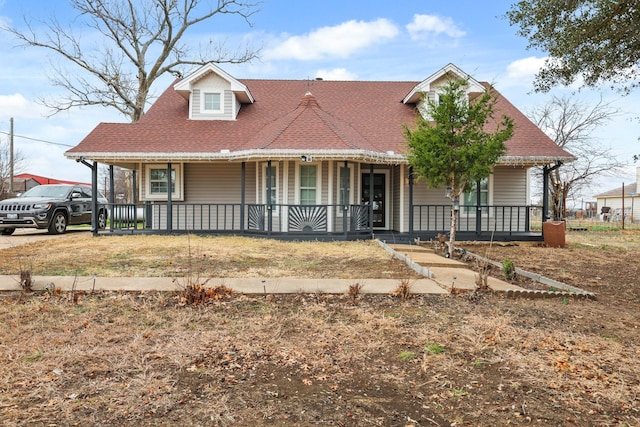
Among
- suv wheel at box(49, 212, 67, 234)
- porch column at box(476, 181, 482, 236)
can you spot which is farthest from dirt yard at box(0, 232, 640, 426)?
suv wheel at box(49, 212, 67, 234)

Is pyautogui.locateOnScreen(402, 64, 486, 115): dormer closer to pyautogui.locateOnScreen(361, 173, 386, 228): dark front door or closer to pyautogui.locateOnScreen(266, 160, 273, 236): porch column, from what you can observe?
pyautogui.locateOnScreen(361, 173, 386, 228): dark front door

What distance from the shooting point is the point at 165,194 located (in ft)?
48.6

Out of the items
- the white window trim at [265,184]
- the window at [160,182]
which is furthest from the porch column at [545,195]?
the window at [160,182]

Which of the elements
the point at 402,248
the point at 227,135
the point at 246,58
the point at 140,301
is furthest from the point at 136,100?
the point at 140,301

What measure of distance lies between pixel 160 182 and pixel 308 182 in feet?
18.3

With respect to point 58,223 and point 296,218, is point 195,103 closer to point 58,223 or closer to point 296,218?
point 296,218

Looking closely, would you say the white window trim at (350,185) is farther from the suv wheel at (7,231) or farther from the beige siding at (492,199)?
the suv wheel at (7,231)

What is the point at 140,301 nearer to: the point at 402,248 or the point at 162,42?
the point at 402,248

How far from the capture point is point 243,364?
349 centimetres

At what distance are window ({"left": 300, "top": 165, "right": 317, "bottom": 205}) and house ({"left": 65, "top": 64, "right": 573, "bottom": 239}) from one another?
0.11 feet

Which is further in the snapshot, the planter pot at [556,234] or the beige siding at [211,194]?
the beige siding at [211,194]

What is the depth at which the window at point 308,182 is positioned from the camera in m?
13.4

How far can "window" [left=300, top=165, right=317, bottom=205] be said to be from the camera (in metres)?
13.4

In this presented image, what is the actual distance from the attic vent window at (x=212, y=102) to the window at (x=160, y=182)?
270 centimetres
